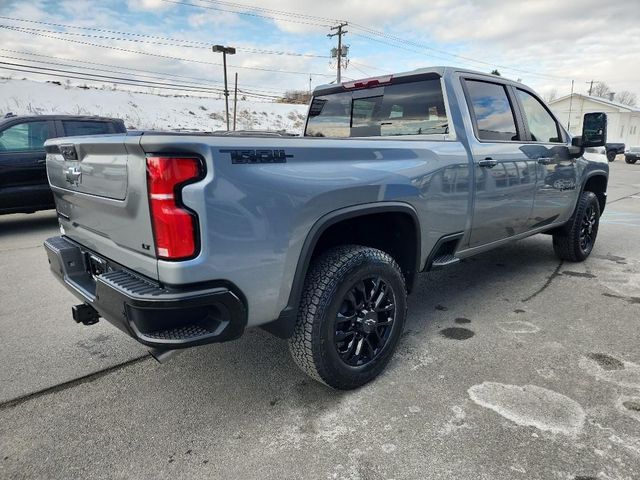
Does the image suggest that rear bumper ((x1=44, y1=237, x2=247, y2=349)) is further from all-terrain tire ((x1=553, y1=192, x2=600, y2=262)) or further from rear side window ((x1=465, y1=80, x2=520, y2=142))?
all-terrain tire ((x1=553, y1=192, x2=600, y2=262))

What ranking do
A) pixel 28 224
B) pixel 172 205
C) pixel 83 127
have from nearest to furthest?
pixel 172 205
pixel 83 127
pixel 28 224

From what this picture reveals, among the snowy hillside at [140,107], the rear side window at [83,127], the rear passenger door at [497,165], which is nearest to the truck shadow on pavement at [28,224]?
the rear side window at [83,127]

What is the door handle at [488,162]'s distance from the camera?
10.8ft

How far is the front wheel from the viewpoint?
7.72ft

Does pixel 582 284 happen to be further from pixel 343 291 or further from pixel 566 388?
pixel 343 291

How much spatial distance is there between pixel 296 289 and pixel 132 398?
120 centimetres

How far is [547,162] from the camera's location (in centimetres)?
410

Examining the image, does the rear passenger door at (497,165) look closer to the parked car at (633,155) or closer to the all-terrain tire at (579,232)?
the all-terrain tire at (579,232)

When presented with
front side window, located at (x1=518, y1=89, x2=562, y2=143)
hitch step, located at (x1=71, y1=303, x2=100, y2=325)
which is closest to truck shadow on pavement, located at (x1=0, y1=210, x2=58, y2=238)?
hitch step, located at (x1=71, y1=303, x2=100, y2=325)

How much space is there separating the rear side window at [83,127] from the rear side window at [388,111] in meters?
4.91

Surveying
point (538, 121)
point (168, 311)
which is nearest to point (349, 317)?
point (168, 311)

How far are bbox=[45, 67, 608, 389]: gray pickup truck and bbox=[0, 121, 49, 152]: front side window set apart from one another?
4.97m

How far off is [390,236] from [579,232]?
3100mm

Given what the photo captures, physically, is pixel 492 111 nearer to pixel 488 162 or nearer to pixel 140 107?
pixel 488 162
